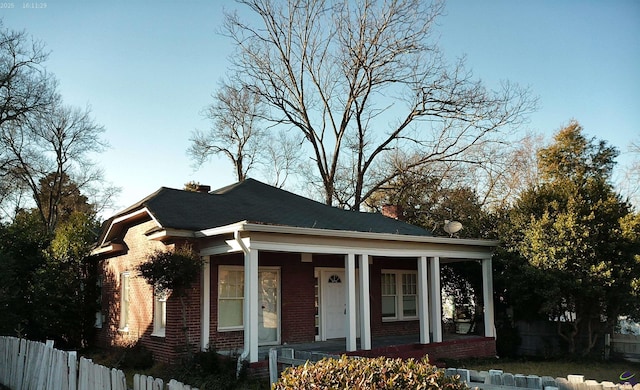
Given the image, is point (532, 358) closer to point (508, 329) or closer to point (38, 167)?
point (508, 329)

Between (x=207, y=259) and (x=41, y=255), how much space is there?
7736 mm

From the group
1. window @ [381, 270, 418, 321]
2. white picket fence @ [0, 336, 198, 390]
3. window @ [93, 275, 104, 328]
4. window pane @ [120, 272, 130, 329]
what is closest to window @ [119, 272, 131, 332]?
window pane @ [120, 272, 130, 329]

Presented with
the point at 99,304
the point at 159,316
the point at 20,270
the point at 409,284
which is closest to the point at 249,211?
the point at 159,316

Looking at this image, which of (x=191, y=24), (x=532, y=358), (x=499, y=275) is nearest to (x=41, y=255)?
(x=191, y=24)

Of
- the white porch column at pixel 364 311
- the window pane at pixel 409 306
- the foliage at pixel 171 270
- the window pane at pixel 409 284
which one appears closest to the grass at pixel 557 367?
the white porch column at pixel 364 311

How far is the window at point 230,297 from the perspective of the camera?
15133mm

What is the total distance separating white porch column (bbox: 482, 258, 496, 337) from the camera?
1791cm

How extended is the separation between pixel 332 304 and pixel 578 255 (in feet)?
23.7

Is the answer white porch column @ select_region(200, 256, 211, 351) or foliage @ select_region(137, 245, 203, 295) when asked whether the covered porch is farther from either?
foliage @ select_region(137, 245, 203, 295)

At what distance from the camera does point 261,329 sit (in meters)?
16.0

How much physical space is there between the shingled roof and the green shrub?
827cm

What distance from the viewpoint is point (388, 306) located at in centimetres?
2008

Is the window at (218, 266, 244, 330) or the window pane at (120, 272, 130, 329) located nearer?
the window at (218, 266, 244, 330)

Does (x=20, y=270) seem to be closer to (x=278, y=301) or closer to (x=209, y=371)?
(x=278, y=301)
